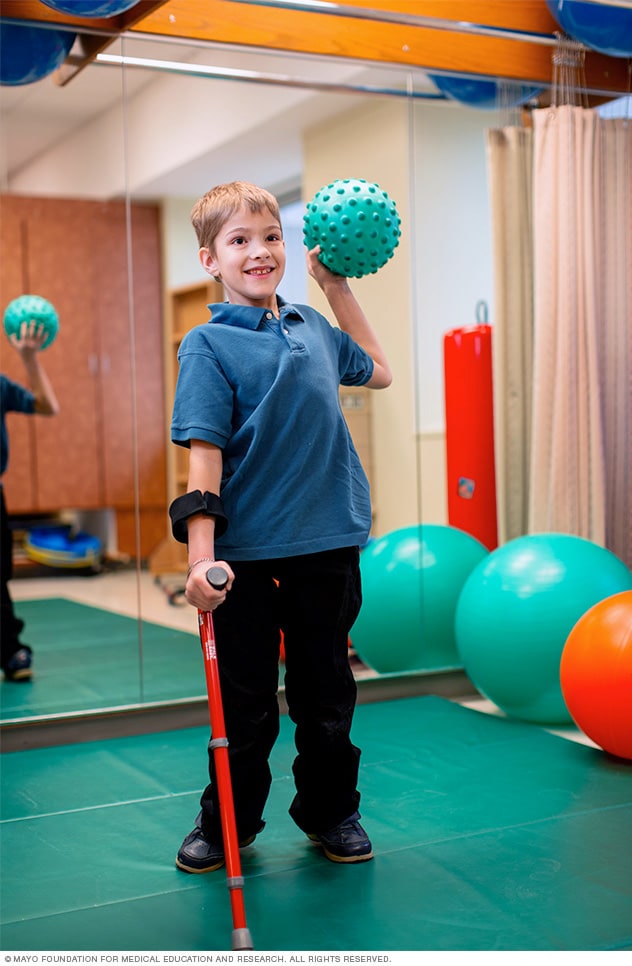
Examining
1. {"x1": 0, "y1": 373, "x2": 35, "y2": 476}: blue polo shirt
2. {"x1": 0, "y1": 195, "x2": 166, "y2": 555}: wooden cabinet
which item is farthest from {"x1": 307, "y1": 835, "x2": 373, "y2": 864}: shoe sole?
{"x1": 0, "y1": 373, "x2": 35, "y2": 476}: blue polo shirt

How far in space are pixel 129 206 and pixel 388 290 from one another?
0.86m

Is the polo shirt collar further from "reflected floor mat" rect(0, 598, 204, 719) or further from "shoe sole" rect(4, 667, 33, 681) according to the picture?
"shoe sole" rect(4, 667, 33, 681)

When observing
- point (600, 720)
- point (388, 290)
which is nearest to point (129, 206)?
point (388, 290)

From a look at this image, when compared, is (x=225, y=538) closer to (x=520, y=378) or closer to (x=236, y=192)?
(x=236, y=192)

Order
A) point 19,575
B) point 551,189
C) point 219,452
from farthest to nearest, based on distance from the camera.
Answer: point 551,189 < point 19,575 < point 219,452

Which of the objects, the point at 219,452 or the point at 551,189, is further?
the point at 551,189

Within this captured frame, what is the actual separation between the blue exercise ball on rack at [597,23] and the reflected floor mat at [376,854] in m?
1.98

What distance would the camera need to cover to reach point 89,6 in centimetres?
264

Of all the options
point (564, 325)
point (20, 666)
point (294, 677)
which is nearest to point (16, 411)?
point (20, 666)

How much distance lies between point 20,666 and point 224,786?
1862mm

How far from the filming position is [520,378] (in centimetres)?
383

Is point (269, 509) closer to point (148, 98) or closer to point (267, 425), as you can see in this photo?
point (267, 425)

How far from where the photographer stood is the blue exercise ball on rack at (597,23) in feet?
10.3

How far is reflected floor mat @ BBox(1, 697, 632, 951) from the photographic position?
1.82 m
